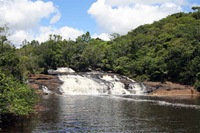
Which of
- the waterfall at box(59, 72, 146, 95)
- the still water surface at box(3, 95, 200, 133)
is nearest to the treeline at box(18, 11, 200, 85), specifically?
the waterfall at box(59, 72, 146, 95)

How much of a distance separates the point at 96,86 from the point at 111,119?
128 feet

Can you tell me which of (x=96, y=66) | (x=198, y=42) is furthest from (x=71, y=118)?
(x=96, y=66)

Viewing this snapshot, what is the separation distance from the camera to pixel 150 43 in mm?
110625

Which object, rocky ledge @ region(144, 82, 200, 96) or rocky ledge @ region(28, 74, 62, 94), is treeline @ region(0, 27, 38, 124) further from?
rocky ledge @ region(144, 82, 200, 96)

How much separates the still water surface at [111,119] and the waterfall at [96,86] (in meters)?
24.0

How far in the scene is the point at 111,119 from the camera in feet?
136

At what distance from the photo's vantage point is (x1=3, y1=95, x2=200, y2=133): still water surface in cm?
3516

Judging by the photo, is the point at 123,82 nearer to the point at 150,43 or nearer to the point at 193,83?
the point at 193,83

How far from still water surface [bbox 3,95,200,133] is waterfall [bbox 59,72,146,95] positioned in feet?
78.6

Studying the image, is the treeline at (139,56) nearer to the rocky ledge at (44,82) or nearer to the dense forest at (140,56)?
the dense forest at (140,56)

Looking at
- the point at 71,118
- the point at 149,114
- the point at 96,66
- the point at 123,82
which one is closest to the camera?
the point at 71,118

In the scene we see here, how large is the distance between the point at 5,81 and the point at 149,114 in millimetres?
21512

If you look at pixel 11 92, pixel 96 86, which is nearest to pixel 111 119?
pixel 11 92

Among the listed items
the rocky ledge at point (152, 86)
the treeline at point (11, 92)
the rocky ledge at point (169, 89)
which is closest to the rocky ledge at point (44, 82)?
the rocky ledge at point (152, 86)
